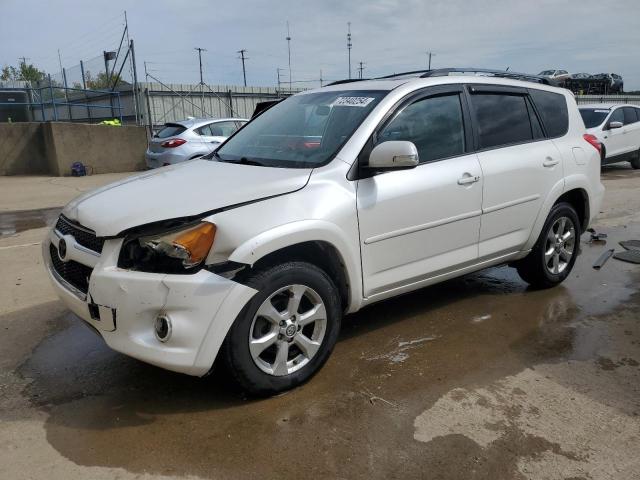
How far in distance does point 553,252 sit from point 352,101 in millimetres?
2355

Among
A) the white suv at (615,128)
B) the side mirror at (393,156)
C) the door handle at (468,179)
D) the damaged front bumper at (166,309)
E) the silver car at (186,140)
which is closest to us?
the damaged front bumper at (166,309)

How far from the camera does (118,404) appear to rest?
124 inches

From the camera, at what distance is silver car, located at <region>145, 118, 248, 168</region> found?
12055mm

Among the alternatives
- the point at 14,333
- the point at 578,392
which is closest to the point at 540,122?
the point at 578,392

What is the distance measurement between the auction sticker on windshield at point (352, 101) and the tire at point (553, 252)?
197cm

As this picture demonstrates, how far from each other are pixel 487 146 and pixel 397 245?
48.3 inches

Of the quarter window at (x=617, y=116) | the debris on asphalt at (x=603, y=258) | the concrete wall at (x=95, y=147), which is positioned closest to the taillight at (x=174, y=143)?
the concrete wall at (x=95, y=147)

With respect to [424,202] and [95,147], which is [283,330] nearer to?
[424,202]

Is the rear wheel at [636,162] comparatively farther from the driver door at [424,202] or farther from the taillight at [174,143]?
the driver door at [424,202]

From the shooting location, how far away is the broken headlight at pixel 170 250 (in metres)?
2.78

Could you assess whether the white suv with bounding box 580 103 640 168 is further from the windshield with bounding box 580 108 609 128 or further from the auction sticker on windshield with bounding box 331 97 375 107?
the auction sticker on windshield with bounding box 331 97 375 107

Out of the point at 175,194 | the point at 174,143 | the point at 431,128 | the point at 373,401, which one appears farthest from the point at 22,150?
the point at 373,401

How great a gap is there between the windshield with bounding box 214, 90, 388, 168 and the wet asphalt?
1348 mm

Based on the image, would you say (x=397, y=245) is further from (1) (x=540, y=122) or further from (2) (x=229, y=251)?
(1) (x=540, y=122)
